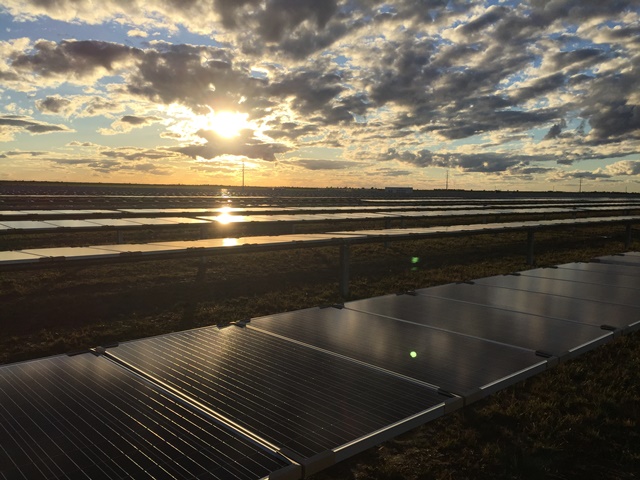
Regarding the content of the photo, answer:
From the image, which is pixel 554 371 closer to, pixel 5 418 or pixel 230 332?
pixel 230 332

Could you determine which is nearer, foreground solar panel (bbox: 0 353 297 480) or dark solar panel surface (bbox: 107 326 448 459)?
A: foreground solar panel (bbox: 0 353 297 480)

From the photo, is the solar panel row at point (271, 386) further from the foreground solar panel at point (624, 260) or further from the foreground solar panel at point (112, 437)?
the foreground solar panel at point (624, 260)

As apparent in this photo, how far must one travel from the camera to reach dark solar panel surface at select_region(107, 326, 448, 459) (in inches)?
126

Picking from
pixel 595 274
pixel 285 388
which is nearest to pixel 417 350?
pixel 285 388

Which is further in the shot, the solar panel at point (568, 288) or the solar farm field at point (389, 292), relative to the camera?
the solar panel at point (568, 288)

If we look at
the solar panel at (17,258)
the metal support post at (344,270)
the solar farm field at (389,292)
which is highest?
the solar panel at (17,258)

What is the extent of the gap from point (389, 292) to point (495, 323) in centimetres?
631

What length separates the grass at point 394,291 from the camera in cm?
447

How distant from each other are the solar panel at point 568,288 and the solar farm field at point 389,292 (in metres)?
0.82

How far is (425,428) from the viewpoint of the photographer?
5.12m

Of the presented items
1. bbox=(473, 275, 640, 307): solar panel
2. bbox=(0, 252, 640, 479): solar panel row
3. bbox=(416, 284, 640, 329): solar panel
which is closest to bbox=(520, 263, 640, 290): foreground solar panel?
bbox=(473, 275, 640, 307): solar panel

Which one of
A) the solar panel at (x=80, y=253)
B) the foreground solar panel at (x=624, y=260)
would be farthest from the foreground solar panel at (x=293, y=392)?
the foreground solar panel at (x=624, y=260)

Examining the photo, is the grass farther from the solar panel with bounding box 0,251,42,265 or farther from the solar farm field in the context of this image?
the solar panel with bounding box 0,251,42,265

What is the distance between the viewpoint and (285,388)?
3865 millimetres
